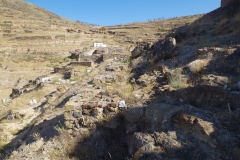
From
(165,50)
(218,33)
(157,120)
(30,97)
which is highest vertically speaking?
(218,33)

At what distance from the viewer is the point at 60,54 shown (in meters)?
25.4

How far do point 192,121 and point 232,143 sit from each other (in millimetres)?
478

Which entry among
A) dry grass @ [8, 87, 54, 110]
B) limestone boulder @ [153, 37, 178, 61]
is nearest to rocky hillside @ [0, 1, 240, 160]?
limestone boulder @ [153, 37, 178, 61]

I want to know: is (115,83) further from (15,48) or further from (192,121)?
(15,48)

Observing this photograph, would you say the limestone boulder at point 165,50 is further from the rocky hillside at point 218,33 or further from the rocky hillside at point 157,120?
the rocky hillside at point 218,33

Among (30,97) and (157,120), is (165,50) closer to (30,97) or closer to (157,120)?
(157,120)

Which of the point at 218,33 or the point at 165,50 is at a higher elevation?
the point at 218,33

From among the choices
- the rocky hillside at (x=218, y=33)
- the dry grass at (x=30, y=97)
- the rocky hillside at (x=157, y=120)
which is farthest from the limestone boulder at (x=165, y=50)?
the dry grass at (x=30, y=97)

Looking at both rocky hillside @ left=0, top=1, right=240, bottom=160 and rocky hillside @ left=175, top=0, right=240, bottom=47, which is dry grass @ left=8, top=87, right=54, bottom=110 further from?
rocky hillside @ left=175, top=0, right=240, bottom=47

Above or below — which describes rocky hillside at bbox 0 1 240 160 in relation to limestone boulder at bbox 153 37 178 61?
below

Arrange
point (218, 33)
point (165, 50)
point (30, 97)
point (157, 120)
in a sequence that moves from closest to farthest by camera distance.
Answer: point (157, 120) < point (165, 50) < point (218, 33) < point (30, 97)

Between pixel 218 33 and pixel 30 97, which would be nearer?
pixel 218 33

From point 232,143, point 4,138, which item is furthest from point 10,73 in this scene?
point 232,143

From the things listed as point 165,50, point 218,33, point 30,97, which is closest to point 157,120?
point 165,50
